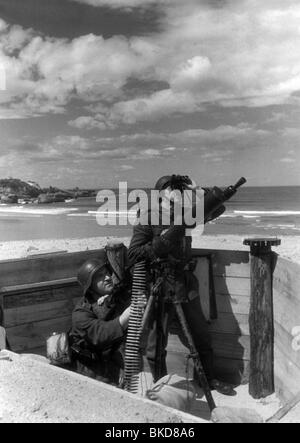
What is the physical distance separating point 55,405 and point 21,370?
45cm

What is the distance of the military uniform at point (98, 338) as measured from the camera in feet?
12.4

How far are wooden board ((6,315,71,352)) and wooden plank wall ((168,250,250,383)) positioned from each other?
1108 mm

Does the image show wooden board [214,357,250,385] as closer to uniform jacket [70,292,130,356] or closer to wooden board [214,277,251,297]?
wooden board [214,277,251,297]

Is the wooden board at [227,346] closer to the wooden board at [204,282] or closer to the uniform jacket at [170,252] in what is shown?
the wooden board at [204,282]

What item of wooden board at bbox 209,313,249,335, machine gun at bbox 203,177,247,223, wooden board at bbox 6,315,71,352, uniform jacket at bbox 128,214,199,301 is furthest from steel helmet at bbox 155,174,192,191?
wooden board at bbox 6,315,71,352

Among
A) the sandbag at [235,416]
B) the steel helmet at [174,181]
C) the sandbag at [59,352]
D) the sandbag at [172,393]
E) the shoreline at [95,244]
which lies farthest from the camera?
the shoreline at [95,244]

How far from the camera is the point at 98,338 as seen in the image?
375 cm

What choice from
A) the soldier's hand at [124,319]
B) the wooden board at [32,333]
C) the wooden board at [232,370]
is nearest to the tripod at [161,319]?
the soldier's hand at [124,319]

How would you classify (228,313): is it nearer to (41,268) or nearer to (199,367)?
(199,367)

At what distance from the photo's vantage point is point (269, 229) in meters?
23.9

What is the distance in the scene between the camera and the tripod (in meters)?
3.88

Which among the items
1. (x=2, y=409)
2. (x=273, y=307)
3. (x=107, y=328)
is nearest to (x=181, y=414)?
(x=2, y=409)

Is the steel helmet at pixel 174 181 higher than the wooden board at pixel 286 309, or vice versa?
the steel helmet at pixel 174 181

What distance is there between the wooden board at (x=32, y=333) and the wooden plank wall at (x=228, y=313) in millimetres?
1108
